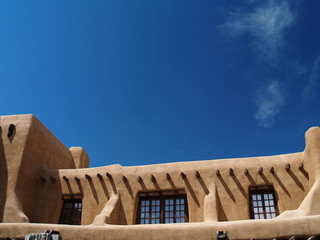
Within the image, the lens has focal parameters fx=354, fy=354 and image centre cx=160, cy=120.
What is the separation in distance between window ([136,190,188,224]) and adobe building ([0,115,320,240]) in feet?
0.15

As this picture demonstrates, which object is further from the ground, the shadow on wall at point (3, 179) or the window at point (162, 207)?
the shadow on wall at point (3, 179)

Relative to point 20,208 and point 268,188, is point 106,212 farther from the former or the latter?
point 268,188

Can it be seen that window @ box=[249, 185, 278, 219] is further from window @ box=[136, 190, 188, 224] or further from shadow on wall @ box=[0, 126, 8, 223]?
shadow on wall @ box=[0, 126, 8, 223]

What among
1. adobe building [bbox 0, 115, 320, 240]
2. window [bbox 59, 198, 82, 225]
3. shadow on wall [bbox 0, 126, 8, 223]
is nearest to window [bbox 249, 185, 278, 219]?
adobe building [bbox 0, 115, 320, 240]

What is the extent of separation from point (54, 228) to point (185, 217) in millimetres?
5695

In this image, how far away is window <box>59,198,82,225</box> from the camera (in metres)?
17.2

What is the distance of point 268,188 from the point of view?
15844mm

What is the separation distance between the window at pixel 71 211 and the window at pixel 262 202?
27.0ft

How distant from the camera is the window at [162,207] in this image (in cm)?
1602

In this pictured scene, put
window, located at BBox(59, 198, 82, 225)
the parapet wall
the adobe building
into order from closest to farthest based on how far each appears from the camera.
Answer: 1. the adobe building
2. the parapet wall
3. window, located at BBox(59, 198, 82, 225)

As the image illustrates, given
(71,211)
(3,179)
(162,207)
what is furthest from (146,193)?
(3,179)

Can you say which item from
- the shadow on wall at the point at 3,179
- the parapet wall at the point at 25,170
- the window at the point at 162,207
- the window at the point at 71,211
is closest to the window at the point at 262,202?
the window at the point at 162,207

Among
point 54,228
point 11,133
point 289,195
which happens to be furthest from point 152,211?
point 11,133

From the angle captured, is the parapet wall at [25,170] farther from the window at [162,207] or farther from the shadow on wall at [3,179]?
the window at [162,207]
